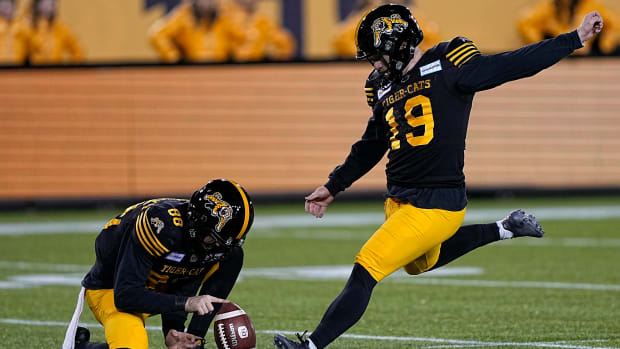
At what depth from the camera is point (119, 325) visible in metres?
5.96

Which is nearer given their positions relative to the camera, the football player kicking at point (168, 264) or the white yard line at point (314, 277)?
the football player kicking at point (168, 264)

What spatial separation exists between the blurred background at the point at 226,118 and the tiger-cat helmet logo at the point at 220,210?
11166mm

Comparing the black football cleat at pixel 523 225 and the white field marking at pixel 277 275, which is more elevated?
the black football cleat at pixel 523 225

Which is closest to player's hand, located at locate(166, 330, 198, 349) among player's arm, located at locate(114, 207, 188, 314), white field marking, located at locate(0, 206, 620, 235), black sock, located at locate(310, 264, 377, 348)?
player's arm, located at locate(114, 207, 188, 314)

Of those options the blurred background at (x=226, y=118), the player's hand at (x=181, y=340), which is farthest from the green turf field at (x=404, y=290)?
the blurred background at (x=226, y=118)

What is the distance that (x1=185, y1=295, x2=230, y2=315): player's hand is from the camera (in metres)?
5.66

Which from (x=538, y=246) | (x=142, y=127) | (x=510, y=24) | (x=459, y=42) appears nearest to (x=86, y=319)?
(x=459, y=42)

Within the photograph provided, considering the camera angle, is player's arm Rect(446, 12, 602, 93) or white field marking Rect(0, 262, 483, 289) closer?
player's arm Rect(446, 12, 602, 93)

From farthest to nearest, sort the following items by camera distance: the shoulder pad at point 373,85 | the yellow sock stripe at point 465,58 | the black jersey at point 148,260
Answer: the shoulder pad at point 373,85 → the yellow sock stripe at point 465,58 → the black jersey at point 148,260

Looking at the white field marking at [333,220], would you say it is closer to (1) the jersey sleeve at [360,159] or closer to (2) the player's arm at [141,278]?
(1) the jersey sleeve at [360,159]

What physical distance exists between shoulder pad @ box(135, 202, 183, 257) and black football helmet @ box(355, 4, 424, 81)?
125 cm

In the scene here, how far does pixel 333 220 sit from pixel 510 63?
940 cm

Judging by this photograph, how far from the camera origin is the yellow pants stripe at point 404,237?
5.98 meters

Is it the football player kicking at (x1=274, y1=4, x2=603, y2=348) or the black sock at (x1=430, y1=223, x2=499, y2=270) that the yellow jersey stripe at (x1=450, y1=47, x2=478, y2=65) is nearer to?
the football player kicking at (x1=274, y1=4, x2=603, y2=348)
